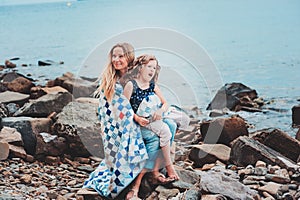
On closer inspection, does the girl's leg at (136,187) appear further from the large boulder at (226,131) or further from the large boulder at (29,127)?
the large boulder at (29,127)

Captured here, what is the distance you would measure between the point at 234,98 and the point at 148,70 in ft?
6.54

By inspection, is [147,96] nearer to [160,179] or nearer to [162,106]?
[162,106]

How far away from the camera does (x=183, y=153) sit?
1881 mm

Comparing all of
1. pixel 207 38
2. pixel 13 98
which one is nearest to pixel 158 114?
pixel 13 98

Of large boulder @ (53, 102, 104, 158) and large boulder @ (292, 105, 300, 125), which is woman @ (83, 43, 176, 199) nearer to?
large boulder @ (53, 102, 104, 158)

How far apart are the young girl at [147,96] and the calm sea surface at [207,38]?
4.4 inches

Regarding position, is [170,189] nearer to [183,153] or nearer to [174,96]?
[174,96]

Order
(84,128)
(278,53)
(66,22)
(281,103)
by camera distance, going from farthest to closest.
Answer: (66,22), (278,53), (281,103), (84,128)

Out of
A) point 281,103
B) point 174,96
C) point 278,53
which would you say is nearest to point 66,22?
point 278,53

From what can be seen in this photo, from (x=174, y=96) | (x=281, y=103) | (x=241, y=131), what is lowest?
(x=281, y=103)

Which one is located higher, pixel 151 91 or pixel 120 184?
pixel 151 91

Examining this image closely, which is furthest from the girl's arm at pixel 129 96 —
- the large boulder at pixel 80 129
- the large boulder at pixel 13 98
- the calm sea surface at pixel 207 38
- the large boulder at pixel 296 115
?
the large boulder at pixel 296 115

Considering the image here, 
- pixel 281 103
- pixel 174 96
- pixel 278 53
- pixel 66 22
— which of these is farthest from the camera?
A: pixel 66 22

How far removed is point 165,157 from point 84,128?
502 millimetres
